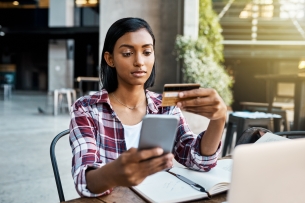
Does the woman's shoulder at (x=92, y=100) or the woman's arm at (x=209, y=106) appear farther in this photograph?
the woman's shoulder at (x=92, y=100)

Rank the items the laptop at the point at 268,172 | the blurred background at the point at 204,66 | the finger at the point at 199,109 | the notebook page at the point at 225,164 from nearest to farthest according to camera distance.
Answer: the laptop at the point at 268,172
the finger at the point at 199,109
the notebook page at the point at 225,164
the blurred background at the point at 204,66

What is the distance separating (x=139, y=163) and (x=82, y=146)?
0.46m

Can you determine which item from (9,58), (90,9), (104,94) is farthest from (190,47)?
(9,58)

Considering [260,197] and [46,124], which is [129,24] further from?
[46,124]

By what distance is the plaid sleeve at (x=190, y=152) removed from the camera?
1258mm

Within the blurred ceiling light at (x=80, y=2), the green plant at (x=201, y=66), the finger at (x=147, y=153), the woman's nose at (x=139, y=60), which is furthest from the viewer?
the blurred ceiling light at (x=80, y=2)

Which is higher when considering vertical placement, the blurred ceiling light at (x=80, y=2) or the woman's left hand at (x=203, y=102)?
the blurred ceiling light at (x=80, y=2)

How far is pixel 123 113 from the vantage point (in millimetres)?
1400

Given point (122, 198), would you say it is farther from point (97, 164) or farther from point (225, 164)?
point (225, 164)

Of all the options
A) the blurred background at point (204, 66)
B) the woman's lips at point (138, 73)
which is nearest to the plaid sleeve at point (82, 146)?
the woman's lips at point (138, 73)

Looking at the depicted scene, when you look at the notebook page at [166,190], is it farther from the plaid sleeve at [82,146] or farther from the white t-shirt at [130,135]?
the white t-shirt at [130,135]

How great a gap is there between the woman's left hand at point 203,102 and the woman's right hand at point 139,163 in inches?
8.9

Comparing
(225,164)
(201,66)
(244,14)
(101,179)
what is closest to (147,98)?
(225,164)

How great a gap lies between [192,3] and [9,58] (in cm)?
1635
